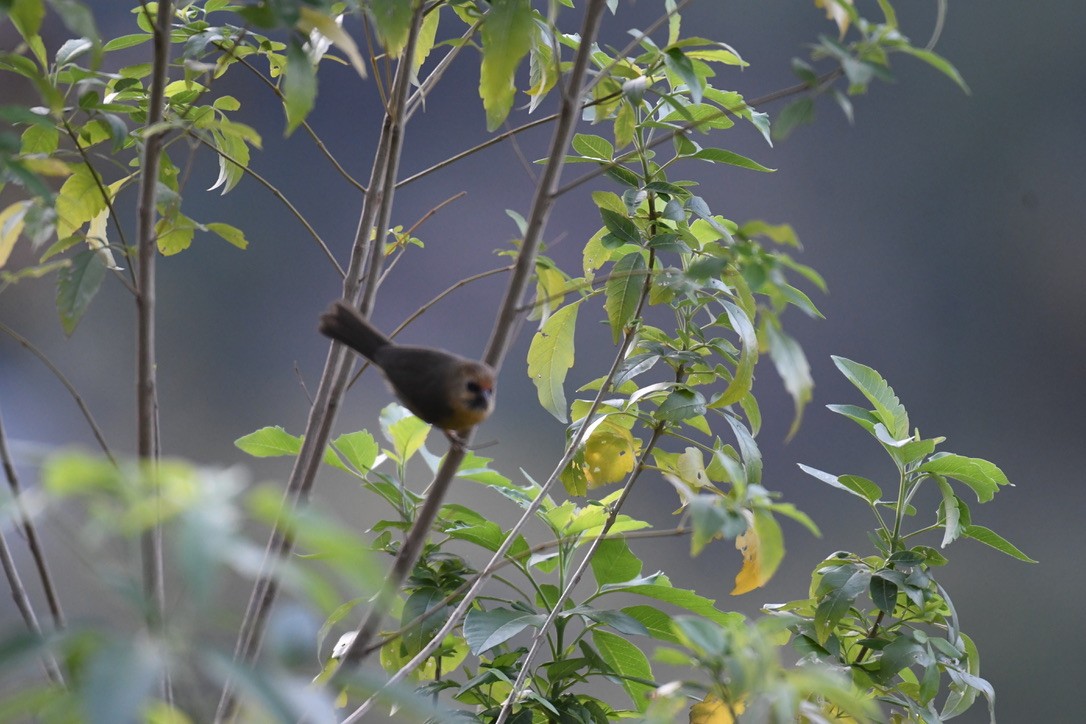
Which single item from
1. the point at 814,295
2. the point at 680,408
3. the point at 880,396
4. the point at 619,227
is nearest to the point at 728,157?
the point at 619,227

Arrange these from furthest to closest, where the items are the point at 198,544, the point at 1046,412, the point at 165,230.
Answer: the point at 1046,412 → the point at 165,230 → the point at 198,544

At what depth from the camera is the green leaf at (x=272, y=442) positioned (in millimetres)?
1158

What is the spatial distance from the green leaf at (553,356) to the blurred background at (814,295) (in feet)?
3.98

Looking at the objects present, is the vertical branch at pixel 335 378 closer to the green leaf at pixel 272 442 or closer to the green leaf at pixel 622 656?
the green leaf at pixel 272 442

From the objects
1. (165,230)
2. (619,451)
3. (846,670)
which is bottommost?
(846,670)

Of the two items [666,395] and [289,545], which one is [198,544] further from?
[666,395]

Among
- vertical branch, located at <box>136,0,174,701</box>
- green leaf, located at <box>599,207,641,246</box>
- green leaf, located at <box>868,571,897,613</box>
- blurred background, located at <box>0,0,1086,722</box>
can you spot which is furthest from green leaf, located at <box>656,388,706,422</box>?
blurred background, located at <box>0,0,1086,722</box>

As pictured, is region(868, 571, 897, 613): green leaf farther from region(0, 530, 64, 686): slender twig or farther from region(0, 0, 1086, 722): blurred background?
region(0, 0, 1086, 722): blurred background

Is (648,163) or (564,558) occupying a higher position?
(648,163)

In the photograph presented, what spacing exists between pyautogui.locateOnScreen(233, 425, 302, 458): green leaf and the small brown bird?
283 mm

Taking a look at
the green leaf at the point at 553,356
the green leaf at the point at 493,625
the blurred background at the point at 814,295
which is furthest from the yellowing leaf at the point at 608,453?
the blurred background at the point at 814,295

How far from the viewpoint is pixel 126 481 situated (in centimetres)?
43

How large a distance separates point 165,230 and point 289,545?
0.39 metres

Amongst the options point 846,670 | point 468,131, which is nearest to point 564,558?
point 846,670
